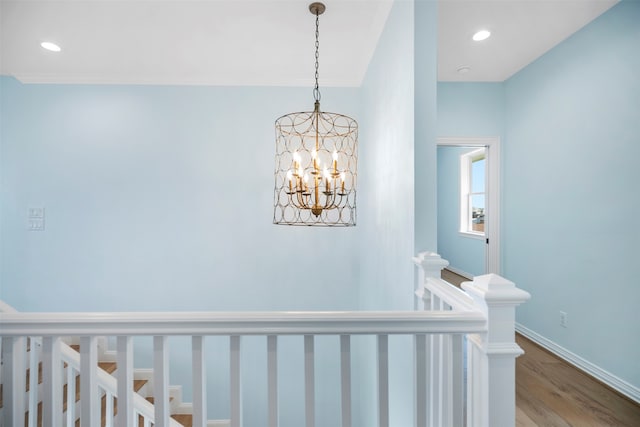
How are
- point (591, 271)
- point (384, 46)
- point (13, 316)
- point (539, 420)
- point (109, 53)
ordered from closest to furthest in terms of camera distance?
point (13, 316)
point (539, 420)
point (384, 46)
point (591, 271)
point (109, 53)

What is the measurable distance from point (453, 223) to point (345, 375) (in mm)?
4762

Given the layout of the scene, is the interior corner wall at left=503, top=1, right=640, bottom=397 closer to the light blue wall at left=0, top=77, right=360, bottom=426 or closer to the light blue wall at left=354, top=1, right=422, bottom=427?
the light blue wall at left=354, top=1, right=422, bottom=427

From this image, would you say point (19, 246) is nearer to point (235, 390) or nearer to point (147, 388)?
point (147, 388)

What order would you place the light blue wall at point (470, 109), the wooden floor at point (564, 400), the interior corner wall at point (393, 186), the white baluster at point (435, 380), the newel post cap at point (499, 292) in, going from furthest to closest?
1. the light blue wall at point (470, 109)
2. the wooden floor at point (564, 400)
3. the interior corner wall at point (393, 186)
4. the white baluster at point (435, 380)
5. the newel post cap at point (499, 292)

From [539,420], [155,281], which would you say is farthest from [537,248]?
[155,281]

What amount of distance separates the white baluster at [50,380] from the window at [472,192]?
473 cm

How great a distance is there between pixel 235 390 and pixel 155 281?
2278 millimetres

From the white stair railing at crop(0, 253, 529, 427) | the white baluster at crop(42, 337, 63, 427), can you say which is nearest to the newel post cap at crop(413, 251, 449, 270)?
the white stair railing at crop(0, 253, 529, 427)

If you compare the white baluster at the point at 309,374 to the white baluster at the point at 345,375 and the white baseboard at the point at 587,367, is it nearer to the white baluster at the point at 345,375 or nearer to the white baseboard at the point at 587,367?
the white baluster at the point at 345,375

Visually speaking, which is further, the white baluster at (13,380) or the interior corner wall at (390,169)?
the interior corner wall at (390,169)

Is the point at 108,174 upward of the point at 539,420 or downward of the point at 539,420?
upward

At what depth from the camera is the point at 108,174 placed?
2.68m

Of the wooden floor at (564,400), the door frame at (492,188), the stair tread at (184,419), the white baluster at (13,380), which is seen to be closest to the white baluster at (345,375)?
the white baluster at (13,380)

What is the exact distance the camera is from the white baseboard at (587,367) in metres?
1.80
